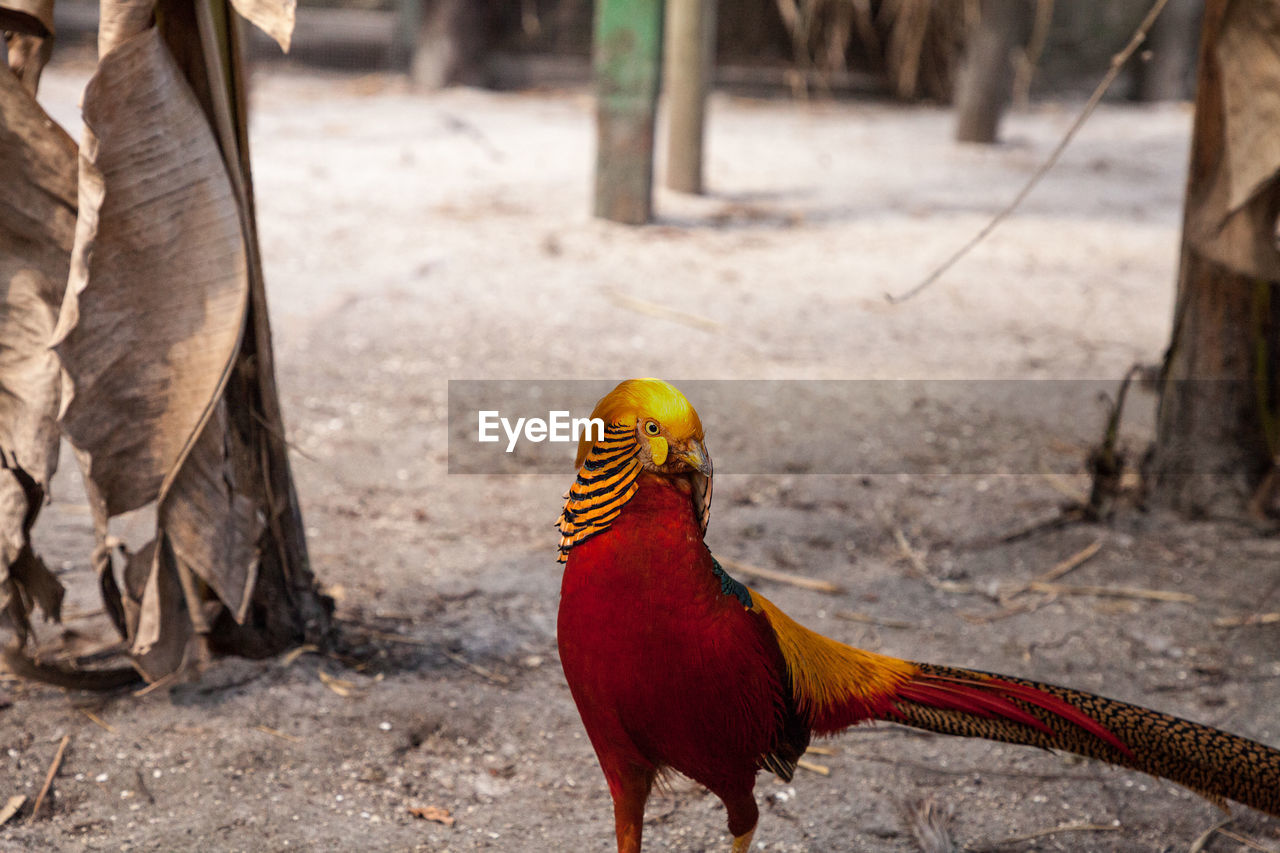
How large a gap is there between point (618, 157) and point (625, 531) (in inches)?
171

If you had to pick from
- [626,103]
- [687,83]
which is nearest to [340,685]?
[626,103]

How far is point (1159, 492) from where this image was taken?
311cm

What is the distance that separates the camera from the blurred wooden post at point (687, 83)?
5.84m

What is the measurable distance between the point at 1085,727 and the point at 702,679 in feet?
1.95

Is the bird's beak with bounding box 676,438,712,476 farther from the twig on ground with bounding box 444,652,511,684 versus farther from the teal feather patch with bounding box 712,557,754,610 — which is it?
the twig on ground with bounding box 444,652,511,684

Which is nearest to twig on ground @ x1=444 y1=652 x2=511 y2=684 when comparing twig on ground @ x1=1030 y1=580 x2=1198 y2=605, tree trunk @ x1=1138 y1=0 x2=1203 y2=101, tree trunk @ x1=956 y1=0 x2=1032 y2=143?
twig on ground @ x1=1030 y1=580 x2=1198 y2=605

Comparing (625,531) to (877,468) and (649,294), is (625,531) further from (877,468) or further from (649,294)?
(649,294)

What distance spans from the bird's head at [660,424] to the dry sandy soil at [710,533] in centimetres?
91

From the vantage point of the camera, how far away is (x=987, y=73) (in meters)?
7.51

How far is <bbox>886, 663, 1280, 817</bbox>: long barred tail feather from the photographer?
162 cm

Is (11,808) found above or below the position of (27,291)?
below

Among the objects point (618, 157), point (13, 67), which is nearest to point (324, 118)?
point (618, 157)

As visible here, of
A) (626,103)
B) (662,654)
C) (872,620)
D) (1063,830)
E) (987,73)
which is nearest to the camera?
(662,654)

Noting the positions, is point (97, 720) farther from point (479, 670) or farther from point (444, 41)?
point (444, 41)
